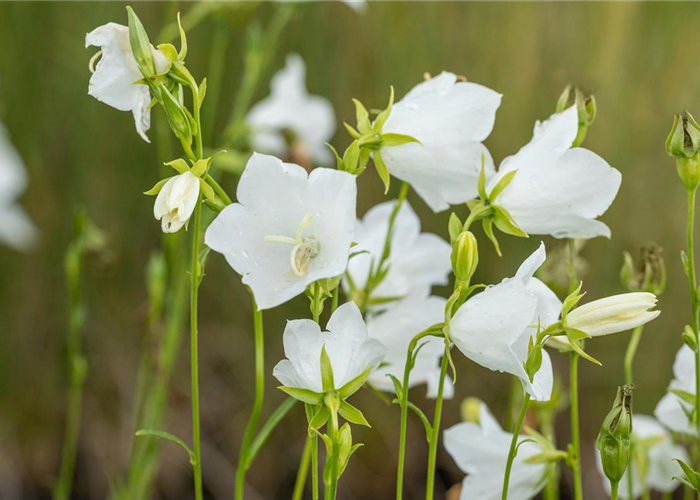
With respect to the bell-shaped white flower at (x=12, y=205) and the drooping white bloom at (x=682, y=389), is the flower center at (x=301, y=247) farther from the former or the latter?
the bell-shaped white flower at (x=12, y=205)

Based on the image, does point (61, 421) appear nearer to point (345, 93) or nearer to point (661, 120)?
point (345, 93)

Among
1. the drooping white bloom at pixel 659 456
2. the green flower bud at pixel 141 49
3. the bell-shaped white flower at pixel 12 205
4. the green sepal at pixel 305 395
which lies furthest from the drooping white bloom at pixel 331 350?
the bell-shaped white flower at pixel 12 205

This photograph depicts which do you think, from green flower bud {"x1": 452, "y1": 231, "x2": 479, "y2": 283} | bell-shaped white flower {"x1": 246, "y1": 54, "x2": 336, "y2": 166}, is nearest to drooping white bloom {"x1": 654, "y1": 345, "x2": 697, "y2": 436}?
green flower bud {"x1": 452, "y1": 231, "x2": 479, "y2": 283}

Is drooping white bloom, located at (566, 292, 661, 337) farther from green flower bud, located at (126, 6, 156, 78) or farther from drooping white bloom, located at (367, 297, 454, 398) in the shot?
green flower bud, located at (126, 6, 156, 78)

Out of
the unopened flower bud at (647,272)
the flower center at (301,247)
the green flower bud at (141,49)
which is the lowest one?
the unopened flower bud at (647,272)

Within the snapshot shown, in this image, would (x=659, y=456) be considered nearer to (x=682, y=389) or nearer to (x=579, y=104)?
(x=682, y=389)
